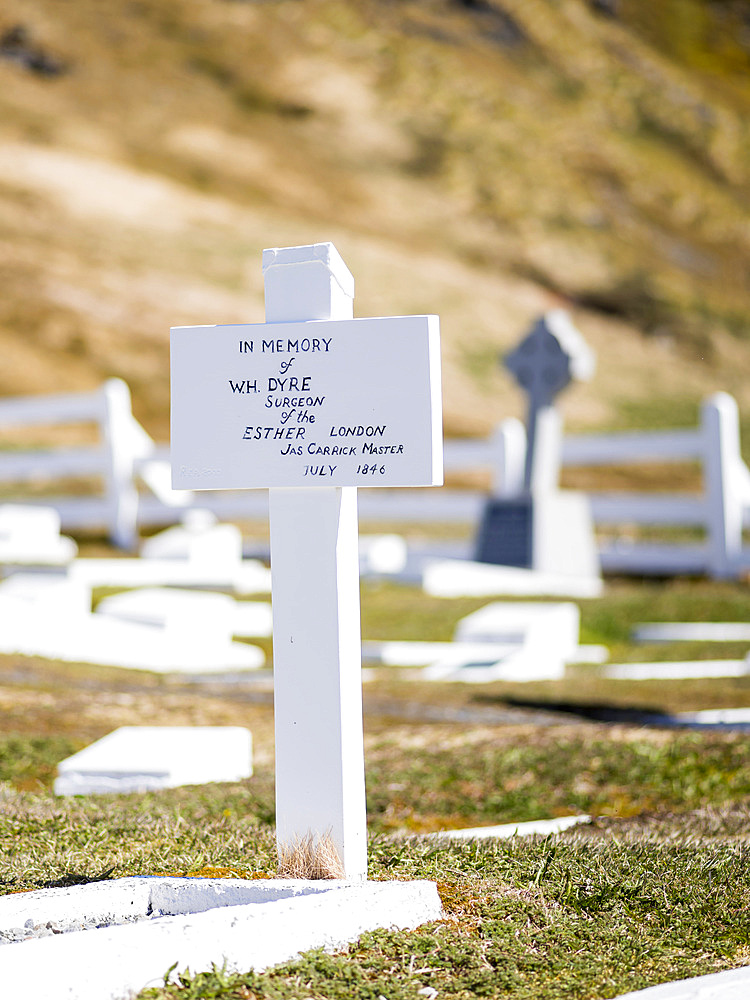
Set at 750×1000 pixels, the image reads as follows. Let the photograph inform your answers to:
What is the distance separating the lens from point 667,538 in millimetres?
28609

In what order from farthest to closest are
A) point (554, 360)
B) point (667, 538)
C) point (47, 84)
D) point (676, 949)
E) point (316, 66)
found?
point (316, 66)
point (47, 84)
point (667, 538)
point (554, 360)
point (676, 949)

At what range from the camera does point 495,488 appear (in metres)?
18.2

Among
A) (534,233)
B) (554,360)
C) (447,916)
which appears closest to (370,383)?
(447,916)

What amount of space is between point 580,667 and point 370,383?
899 cm

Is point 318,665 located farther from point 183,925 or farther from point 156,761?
point 156,761

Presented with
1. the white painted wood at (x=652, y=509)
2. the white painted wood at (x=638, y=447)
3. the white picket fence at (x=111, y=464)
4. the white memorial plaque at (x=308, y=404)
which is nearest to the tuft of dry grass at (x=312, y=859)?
the white memorial plaque at (x=308, y=404)

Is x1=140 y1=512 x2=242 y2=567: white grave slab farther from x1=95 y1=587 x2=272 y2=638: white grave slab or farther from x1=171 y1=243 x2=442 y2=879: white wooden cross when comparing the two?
x1=171 y1=243 x2=442 y2=879: white wooden cross

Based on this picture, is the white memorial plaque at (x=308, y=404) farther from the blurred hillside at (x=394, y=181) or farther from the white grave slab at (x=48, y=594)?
the blurred hillside at (x=394, y=181)

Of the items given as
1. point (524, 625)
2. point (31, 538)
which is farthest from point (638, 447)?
point (31, 538)

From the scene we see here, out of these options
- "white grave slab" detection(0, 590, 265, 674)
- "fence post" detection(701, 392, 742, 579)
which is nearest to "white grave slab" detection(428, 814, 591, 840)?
"white grave slab" detection(0, 590, 265, 674)

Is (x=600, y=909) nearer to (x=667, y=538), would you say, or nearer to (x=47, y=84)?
(x=667, y=538)

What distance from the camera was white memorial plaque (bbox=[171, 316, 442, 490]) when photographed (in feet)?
13.6

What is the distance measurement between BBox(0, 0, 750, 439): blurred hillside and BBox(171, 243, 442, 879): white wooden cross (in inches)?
1196

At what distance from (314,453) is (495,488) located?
14.1 meters
